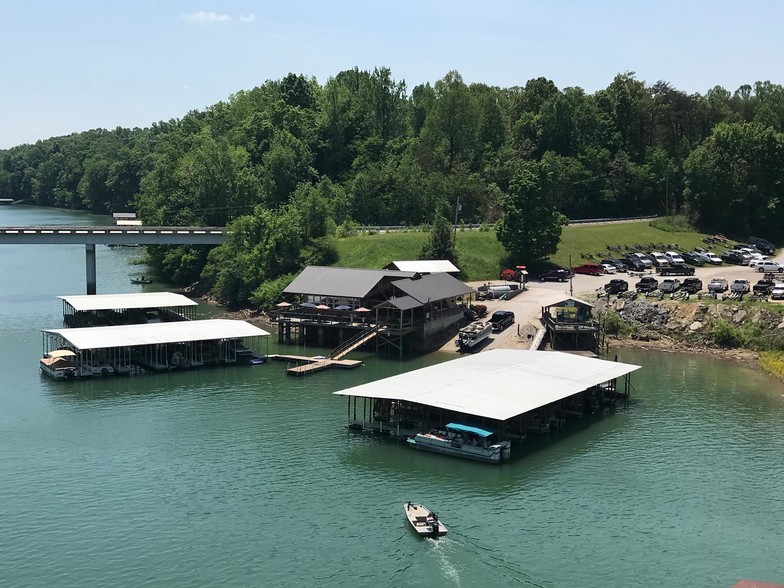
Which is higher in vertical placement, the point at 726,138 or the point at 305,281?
the point at 726,138

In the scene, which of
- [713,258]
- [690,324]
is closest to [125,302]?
[690,324]

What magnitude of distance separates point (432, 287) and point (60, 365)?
39443 mm

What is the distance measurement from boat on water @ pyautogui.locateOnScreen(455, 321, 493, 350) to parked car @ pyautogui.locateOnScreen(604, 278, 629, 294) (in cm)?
1984

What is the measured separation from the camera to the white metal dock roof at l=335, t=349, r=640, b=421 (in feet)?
200

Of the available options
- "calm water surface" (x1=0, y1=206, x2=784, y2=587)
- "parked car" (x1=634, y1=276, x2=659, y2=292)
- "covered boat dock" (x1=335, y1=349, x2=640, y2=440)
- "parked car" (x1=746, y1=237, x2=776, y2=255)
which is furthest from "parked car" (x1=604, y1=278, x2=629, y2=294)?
"parked car" (x1=746, y1=237, x2=776, y2=255)

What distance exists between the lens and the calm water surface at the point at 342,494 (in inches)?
1702

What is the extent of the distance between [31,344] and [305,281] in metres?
29.6

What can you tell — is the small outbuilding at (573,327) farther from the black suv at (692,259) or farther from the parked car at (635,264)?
the black suv at (692,259)

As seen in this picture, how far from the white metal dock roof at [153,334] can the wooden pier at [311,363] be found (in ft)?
12.9

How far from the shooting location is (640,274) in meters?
120

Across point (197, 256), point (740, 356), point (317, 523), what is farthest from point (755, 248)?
point (317, 523)

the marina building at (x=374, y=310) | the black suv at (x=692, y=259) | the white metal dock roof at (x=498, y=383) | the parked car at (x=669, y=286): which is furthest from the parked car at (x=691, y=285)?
the white metal dock roof at (x=498, y=383)

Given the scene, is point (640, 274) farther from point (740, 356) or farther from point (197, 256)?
point (197, 256)

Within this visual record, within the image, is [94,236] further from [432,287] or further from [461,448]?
[461,448]
